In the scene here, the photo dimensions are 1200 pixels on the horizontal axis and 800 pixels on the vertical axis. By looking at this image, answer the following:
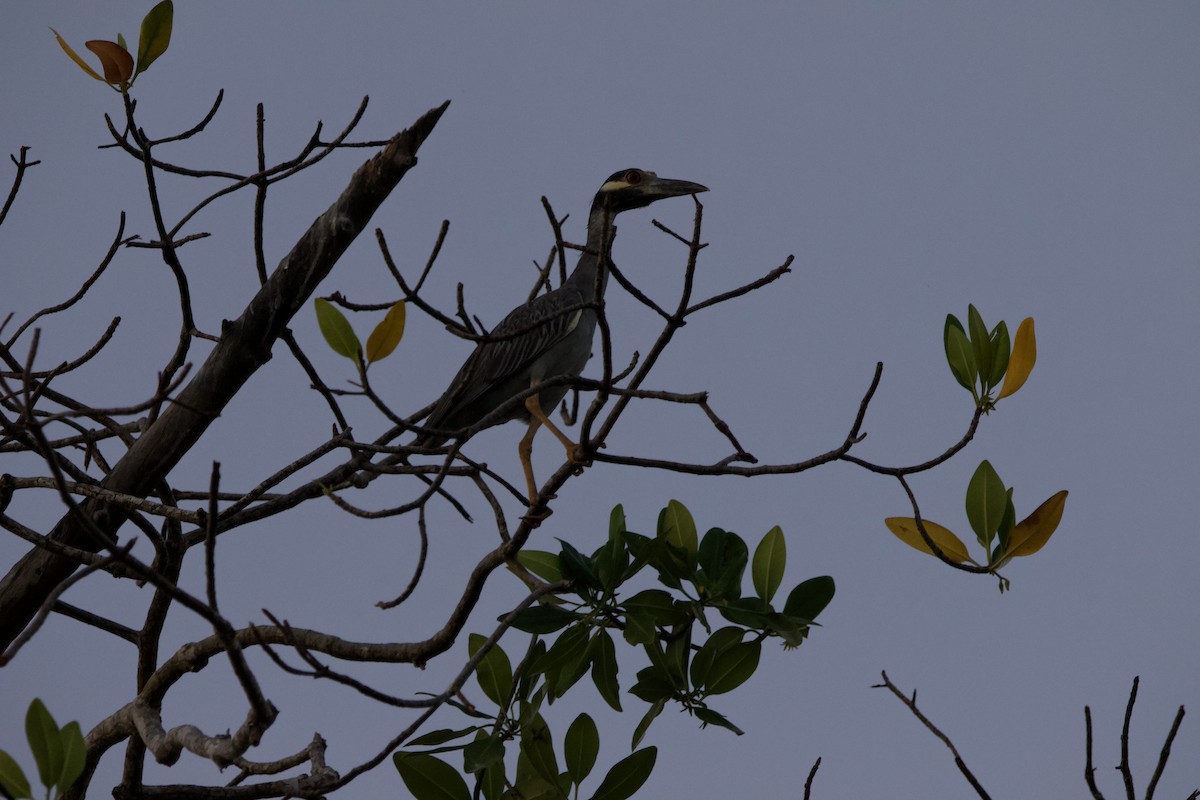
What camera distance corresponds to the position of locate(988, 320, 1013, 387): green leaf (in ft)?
11.1

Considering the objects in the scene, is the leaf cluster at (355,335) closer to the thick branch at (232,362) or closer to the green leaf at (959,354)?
the thick branch at (232,362)

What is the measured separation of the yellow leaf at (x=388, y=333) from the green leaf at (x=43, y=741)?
120cm

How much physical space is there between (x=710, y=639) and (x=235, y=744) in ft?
5.00

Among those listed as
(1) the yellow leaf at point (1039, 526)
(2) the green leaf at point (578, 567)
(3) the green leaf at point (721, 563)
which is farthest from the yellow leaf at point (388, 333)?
(1) the yellow leaf at point (1039, 526)

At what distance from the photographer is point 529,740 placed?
11.4 ft

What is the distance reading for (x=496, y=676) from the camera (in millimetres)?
3582

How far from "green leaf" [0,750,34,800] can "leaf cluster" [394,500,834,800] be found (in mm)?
1134

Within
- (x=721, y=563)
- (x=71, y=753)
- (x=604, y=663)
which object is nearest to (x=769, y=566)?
(x=721, y=563)

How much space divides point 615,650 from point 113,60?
263 cm

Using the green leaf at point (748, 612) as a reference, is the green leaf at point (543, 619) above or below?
below

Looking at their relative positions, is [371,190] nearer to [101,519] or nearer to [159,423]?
[159,423]

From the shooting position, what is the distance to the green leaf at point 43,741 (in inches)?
101

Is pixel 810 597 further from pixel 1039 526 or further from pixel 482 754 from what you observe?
pixel 482 754

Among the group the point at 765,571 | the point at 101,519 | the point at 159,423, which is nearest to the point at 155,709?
the point at 101,519
